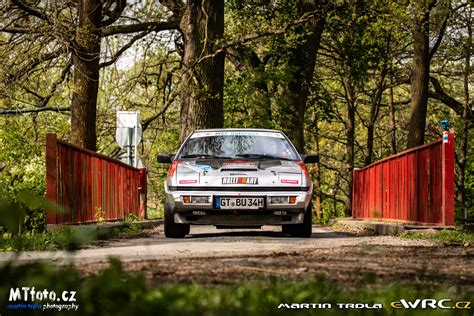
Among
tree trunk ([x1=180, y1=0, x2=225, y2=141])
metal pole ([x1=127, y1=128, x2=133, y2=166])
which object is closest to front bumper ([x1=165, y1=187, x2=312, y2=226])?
tree trunk ([x1=180, y1=0, x2=225, y2=141])

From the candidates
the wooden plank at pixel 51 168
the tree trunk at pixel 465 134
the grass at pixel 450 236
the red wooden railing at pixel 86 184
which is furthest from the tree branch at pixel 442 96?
the wooden plank at pixel 51 168

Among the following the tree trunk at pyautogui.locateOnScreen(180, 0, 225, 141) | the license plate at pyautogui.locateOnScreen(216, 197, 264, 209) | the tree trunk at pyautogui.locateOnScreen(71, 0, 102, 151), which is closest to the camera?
the license plate at pyautogui.locateOnScreen(216, 197, 264, 209)

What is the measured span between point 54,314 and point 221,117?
728 inches

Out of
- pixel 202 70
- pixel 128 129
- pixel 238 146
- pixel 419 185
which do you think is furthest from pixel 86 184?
pixel 128 129

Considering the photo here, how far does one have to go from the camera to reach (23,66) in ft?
67.6

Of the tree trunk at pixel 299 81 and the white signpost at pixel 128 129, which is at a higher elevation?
the tree trunk at pixel 299 81

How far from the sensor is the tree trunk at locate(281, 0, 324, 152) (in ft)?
→ 87.8

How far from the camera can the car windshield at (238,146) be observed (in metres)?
13.5

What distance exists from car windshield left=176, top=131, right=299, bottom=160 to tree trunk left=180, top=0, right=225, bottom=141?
7.29m

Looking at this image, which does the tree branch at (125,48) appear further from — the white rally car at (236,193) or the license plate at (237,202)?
the license plate at (237,202)

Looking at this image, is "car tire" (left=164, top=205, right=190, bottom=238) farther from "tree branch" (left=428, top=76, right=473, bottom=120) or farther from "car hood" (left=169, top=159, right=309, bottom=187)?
"tree branch" (left=428, top=76, right=473, bottom=120)

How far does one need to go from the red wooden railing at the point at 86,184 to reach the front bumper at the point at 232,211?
1481 mm

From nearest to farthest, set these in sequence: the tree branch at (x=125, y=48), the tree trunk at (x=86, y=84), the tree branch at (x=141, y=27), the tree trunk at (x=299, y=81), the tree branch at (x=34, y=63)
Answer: the tree branch at (x=34, y=63) → the tree trunk at (x=86, y=84) → the tree branch at (x=141, y=27) → the tree branch at (x=125, y=48) → the tree trunk at (x=299, y=81)

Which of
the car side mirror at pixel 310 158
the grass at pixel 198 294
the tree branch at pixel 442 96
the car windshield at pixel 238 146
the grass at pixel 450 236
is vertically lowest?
the grass at pixel 198 294
